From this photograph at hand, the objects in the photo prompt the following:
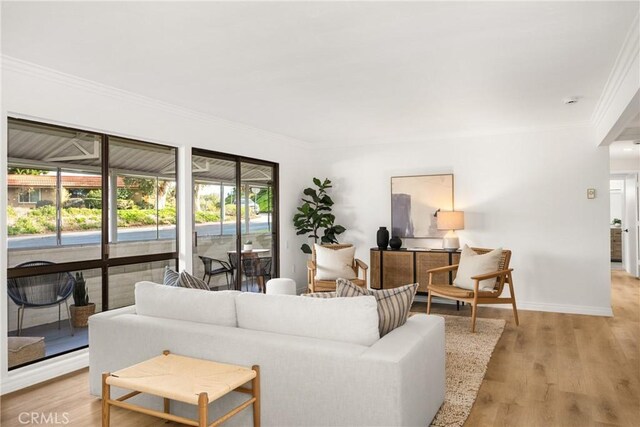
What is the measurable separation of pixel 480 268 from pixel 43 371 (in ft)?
14.1

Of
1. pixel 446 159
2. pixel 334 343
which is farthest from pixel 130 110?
pixel 446 159

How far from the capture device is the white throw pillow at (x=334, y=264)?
5.74 meters

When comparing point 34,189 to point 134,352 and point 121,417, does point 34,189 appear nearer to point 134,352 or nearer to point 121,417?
point 134,352

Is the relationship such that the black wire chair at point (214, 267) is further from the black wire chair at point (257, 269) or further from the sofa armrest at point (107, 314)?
the sofa armrest at point (107, 314)

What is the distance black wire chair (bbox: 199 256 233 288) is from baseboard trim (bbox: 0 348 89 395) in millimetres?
1635

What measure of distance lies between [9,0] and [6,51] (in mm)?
914

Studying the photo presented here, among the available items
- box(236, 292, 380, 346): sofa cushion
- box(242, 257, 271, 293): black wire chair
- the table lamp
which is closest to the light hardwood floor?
box(236, 292, 380, 346): sofa cushion

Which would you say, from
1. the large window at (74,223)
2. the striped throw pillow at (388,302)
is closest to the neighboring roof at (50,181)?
the large window at (74,223)

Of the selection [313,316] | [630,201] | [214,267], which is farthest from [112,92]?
[630,201]

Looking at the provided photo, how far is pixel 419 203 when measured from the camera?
21.1ft

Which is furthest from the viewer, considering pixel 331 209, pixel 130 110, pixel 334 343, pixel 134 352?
pixel 331 209

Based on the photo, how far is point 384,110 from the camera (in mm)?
4938

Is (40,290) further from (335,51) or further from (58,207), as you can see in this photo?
(335,51)

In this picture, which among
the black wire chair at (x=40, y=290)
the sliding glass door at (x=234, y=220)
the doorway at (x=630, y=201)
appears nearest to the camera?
the black wire chair at (x=40, y=290)
